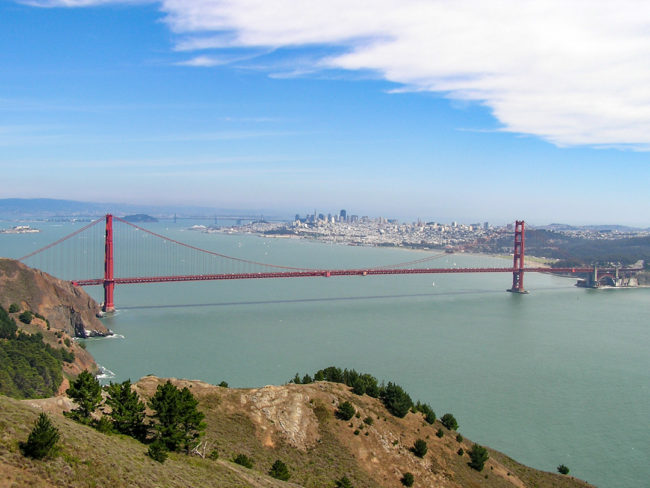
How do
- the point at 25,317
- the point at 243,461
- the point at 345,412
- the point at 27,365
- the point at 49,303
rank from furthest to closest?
the point at 49,303
the point at 25,317
the point at 27,365
the point at 345,412
the point at 243,461

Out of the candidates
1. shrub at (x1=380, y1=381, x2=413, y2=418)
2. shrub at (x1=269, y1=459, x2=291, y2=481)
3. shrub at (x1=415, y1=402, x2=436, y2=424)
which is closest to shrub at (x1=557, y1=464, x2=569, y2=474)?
shrub at (x1=415, y1=402, x2=436, y2=424)

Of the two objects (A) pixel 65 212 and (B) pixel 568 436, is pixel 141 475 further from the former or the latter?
(A) pixel 65 212

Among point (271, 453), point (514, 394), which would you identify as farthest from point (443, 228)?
→ point (271, 453)

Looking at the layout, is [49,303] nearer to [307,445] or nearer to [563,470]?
[307,445]

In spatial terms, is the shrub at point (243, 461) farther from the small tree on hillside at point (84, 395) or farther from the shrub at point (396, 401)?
the shrub at point (396, 401)

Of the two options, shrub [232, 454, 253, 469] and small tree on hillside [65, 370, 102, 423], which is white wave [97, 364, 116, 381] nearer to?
small tree on hillside [65, 370, 102, 423]

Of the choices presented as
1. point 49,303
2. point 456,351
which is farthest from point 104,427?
point 49,303
